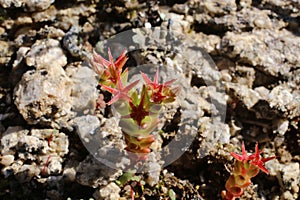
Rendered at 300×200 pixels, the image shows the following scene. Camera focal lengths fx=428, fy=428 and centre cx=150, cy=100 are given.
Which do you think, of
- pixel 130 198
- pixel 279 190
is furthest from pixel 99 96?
pixel 279 190

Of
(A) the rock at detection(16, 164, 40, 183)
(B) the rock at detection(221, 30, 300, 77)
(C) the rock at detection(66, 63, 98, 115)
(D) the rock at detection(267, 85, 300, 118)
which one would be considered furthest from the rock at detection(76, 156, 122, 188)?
(B) the rock at detection(221, 30, 300, 77)

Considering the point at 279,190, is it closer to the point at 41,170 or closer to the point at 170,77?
the point at 170,77

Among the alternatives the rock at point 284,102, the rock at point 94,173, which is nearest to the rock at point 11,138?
the rock at point 94,173

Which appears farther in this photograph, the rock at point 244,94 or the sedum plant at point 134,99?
the rock at point 244,94

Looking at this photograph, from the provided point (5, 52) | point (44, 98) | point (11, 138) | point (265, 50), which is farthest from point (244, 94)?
point (5, 52)

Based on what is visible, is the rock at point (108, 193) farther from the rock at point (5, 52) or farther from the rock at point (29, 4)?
the rock at point (29, 4)

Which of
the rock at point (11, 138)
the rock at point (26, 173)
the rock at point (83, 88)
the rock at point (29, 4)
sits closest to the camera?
the rock at point (26, 173)

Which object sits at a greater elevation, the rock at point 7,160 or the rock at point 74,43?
the rock at point 74,43
